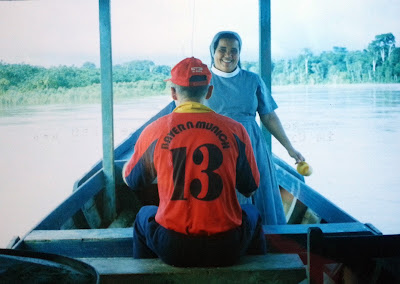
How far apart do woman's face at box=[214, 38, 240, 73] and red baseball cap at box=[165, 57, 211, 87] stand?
54 centimetres

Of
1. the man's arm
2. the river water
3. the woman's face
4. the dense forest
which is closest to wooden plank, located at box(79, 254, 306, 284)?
the man's arm

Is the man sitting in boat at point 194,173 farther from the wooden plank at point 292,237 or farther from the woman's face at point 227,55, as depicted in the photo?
the woman's face at point 227,55

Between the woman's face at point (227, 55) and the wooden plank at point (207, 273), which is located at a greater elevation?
the woman's face at point (227, 55)

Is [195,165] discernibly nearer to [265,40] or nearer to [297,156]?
[297,156]

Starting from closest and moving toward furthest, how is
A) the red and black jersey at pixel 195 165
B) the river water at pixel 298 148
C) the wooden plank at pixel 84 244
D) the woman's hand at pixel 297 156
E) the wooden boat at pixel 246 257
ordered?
the wooden boat at pixel 246 257, the red and black jersey at pixel 195 165, the wooden plank at pixel 84 244, the woman's hand at pixel 297 156, the river water at pixel 298 148

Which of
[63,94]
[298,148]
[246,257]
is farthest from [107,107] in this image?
[298,148]

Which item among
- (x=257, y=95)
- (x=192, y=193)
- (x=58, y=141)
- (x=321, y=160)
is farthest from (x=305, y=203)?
(x=58, y=141)

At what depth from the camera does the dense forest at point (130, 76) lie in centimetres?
225

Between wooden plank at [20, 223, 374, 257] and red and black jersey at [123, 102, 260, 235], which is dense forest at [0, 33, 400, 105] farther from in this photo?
wooden plank at [20, 223, 374, 257]

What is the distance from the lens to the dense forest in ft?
7.38

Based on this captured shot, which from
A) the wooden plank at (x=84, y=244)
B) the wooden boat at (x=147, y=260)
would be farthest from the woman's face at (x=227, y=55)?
the wooden plank at (x=84, y=244)

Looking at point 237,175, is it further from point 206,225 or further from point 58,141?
point 58,141

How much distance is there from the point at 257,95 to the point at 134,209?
165cm

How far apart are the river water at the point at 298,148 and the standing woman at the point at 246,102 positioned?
10.7 inches
